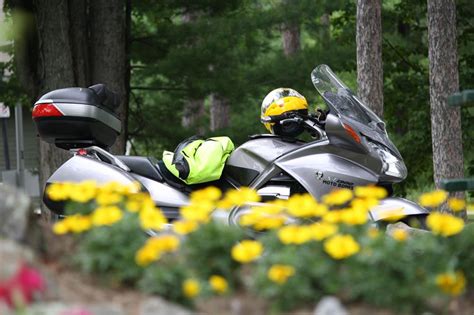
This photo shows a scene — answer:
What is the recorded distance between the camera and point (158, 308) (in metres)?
3.92

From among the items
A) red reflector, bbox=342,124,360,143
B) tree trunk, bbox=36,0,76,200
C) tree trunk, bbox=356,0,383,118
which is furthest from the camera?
tree trunk, bbox=356,0,383,118

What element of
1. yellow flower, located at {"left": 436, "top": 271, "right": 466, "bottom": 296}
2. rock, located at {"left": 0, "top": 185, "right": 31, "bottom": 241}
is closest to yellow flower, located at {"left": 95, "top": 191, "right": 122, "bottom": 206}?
rock, located at {"left": 0, "top": 185, "right": 31, "bottom": 241}

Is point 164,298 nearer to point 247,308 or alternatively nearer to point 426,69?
point 247,308

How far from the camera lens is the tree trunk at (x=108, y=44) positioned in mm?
12242

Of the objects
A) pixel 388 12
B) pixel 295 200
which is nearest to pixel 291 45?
pixel 388 12

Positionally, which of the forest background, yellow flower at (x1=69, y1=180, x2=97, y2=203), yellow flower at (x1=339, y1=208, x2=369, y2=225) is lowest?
the forest background

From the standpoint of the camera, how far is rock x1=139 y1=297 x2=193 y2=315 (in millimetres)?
3904

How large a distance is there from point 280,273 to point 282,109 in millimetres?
3179

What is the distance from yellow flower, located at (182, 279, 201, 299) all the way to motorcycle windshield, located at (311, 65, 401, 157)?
289cm

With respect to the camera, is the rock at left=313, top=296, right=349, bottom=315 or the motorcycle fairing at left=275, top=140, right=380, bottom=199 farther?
the motorcycle fairing at left=275, top=140, right=380, bottom=199

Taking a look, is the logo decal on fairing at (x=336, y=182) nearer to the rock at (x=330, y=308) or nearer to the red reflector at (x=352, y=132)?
the red reflector at (x=352, y=132)

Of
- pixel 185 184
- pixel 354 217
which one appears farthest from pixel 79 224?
pixel 185 184

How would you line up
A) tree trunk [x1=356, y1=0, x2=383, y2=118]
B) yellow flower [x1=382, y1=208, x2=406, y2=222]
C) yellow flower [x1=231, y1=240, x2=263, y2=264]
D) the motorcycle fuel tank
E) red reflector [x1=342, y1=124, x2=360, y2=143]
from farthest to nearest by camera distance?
1. tree trunk [x1=356, y1=0, x2=383, y2=118]
2. the motorcycle fuel tank
3. red reflector [x1=342, y1=124, x2=360, y2=143]
4. yellow flower [x1=382, y1=208, x2=406, y2=222]
5. yellow flower [x1=231, y1=240, x2=263, y2=264]

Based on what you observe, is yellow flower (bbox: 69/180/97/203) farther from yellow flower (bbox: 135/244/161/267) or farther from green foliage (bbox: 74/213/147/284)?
yellow flower (bbox: 135/244/161/267)
